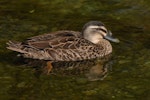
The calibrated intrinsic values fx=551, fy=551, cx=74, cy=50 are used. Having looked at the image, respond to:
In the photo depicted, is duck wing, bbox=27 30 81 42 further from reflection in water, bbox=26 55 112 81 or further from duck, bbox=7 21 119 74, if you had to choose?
reflection in water, bbox=26 55 112 81

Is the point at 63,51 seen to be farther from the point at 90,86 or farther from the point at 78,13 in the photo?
the point at 78,13

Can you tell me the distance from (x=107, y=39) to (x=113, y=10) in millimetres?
2853

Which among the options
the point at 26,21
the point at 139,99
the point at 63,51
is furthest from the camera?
the point at 26,21

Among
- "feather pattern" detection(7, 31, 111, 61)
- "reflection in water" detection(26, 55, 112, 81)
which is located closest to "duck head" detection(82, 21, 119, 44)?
"feather pattern" detection(7, 31, 111, 61)

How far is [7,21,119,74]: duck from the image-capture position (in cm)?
1447

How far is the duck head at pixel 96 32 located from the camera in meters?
15.0

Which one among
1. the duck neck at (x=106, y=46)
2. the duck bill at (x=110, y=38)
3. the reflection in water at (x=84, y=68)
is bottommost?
the reflection in water at (x=84, y=68)

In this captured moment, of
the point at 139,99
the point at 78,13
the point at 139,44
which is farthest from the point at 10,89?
the point at 78,13

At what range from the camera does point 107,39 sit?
A: 50.5 ft

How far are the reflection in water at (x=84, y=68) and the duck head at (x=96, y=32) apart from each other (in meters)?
0.64

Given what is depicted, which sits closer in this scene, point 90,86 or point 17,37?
point 90,86

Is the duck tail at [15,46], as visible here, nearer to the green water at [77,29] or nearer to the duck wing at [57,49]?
the duck wing at [57,49]

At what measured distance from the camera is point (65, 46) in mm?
14742

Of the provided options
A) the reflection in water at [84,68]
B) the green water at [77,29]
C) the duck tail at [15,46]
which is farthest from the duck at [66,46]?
the green water at [77,29]
